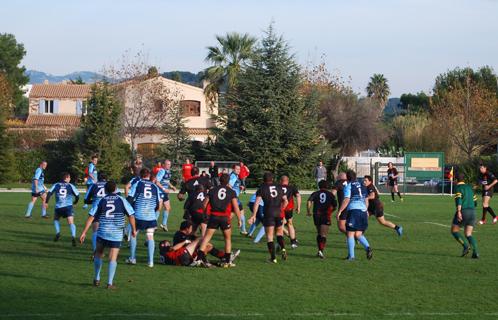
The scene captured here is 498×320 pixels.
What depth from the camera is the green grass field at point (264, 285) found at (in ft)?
36.0

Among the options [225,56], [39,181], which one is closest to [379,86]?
[225,56]

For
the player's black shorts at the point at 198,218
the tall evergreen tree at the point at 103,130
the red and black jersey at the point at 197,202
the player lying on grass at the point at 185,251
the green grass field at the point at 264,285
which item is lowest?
the green grass field at the point at 264,285

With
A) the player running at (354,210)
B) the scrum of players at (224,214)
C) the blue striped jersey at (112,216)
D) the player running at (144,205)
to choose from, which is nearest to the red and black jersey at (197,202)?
the scrum of players at (224,214)

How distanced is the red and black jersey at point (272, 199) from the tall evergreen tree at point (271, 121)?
3420 cm

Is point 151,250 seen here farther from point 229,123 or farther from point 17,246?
point 229,123

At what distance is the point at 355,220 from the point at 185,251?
3.62 m

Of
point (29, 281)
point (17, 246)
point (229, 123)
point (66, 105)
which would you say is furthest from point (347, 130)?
point (29, 281)

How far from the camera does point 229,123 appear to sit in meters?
52.5

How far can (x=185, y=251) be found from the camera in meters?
15.4

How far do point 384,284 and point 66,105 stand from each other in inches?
2640

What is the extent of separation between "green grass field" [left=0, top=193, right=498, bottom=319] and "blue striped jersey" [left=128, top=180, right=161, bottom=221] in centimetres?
100

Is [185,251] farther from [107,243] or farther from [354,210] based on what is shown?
[354,210]

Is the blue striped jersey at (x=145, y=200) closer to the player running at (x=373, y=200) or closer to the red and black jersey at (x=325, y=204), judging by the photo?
the red and black jersey at (x=325, y=204)

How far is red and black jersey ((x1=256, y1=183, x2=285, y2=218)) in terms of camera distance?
16.2 metres
